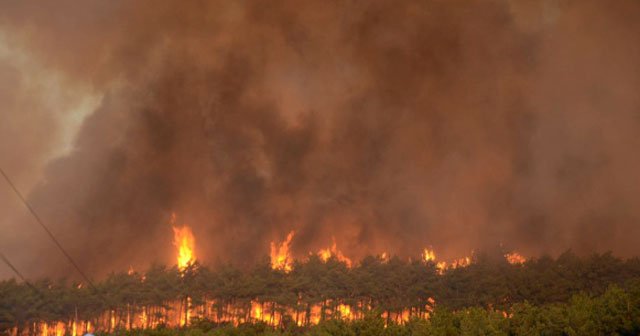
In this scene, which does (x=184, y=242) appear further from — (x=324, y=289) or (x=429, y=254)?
(x=429, y=254)

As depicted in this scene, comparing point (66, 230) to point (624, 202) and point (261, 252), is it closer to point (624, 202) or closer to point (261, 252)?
point (261, 252)

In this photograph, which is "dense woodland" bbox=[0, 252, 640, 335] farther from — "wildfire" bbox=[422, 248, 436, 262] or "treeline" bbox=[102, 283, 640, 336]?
"treeline" bbox=[102, 283, 640, 336]

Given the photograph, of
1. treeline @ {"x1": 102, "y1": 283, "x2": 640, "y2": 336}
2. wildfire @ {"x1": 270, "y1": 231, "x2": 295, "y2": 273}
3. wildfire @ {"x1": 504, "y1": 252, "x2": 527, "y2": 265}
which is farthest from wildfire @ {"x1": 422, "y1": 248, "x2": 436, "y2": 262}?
treeline @ {"x1": 102, "y1": 283, "x2": 640, "y2": 336}

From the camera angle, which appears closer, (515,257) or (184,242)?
(515,257)

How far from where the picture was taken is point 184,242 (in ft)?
195

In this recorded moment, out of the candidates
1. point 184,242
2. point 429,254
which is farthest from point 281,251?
point 429,254

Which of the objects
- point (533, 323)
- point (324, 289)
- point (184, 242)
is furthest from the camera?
point (184, 242)

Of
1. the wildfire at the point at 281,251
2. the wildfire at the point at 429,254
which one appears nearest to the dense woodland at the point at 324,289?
the wildfire at the point at 281,251

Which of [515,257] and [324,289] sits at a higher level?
[515,257]

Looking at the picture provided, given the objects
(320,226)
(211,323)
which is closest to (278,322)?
(211,323)

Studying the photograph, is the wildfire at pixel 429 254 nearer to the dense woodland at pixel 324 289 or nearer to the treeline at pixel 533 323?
the dense woodland at pixel 324 289

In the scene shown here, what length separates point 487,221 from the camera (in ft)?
212

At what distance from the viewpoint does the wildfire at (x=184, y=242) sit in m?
58.6

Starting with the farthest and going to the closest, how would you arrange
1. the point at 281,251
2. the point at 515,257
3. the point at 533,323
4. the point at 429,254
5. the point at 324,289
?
1. the point at 281,251
2. the point at 429,254
3. the point at 515,257
4. the point at 324,289
5. the point at 533,323
